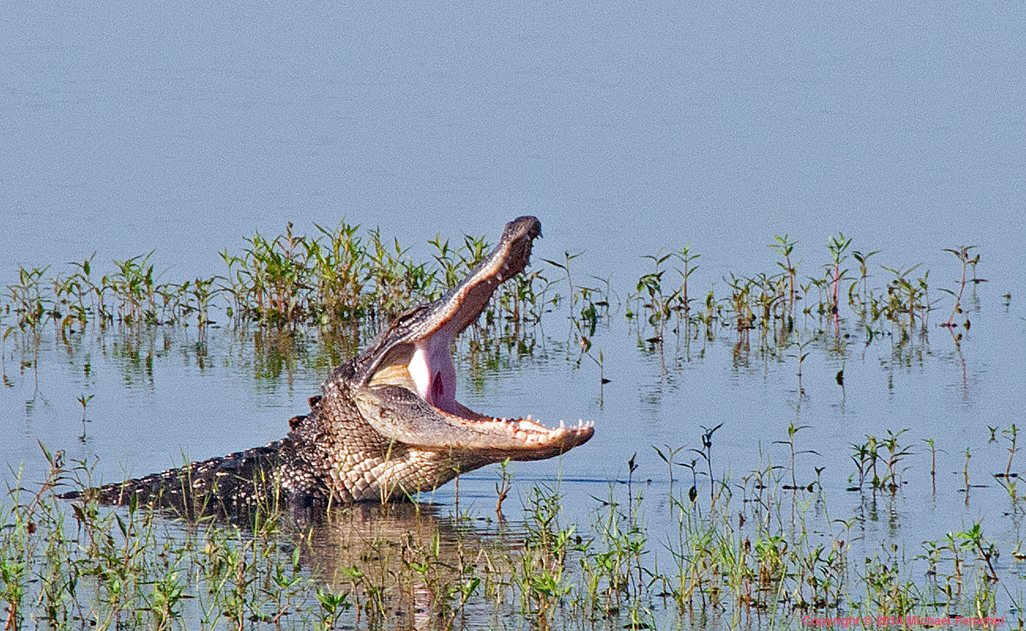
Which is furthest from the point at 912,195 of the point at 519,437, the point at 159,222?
the point at 519,437

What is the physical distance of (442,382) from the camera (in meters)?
7.29

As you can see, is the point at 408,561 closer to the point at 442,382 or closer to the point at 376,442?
the point at 376,442

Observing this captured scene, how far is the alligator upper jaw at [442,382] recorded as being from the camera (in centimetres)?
655

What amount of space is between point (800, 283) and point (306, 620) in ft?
22.7

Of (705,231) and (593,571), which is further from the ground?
(705,231)

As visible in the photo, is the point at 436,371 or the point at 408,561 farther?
the point at 436,371

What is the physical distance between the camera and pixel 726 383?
30.1 feet

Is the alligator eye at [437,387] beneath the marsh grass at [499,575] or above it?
above

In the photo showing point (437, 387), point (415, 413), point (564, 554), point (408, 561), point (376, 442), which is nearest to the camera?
point (564, 554)

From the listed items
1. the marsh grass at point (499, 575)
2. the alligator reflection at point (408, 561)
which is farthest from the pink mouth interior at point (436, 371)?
the marsh grass at point (499, 575)

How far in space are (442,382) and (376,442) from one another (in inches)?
15.7

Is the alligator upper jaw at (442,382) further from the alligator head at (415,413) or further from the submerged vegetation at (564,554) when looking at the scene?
the submerged vegetation at (564,554)

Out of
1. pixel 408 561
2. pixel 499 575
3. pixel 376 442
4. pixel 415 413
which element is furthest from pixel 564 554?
pixel 376 442

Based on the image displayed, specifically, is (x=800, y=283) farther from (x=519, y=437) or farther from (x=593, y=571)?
(x=593, y=571)
